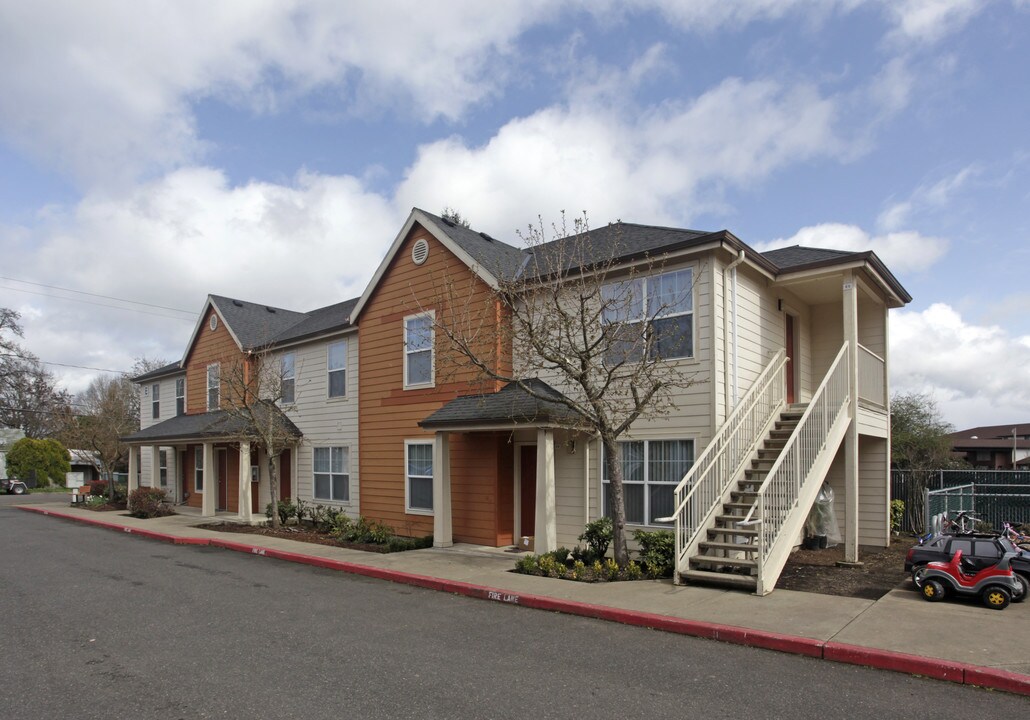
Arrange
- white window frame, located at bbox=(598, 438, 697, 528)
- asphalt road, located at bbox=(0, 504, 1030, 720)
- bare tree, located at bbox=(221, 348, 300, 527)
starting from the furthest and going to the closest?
bare tree, located at bbox=(221, 348, 300, 527)
white window frame, located at bbox=(598, 438, 697, 528)
asphalt road, located at bbox=(0, 504, 1030, 720)

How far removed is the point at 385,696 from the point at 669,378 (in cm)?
763

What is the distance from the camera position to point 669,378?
11.9 meters

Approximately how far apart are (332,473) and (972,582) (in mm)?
15069

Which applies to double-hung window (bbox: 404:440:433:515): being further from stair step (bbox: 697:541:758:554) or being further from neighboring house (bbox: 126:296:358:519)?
stair step (bbox: 697:541:758:554)

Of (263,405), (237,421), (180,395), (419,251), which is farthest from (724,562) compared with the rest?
(180,395)

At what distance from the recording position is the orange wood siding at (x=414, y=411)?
14.5 m

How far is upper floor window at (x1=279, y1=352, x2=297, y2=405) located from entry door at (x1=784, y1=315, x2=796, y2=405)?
45.7ft

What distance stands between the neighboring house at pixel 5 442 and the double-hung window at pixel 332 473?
127 feet

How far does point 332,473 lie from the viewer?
63.1ft

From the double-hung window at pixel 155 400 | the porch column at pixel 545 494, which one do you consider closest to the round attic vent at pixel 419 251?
the porch column at pixel 545 494

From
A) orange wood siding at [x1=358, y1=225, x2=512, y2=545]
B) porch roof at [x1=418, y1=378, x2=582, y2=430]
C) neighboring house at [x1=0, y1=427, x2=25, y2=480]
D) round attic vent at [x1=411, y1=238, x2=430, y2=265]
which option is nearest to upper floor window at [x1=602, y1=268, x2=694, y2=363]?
porch roof at [x1=418, y1=378, x2=582, y2=430]

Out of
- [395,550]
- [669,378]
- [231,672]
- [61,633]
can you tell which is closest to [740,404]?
[669,378]

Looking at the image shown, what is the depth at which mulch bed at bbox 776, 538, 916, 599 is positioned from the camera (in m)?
9.76

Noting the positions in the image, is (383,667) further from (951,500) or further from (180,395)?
(180,395)
